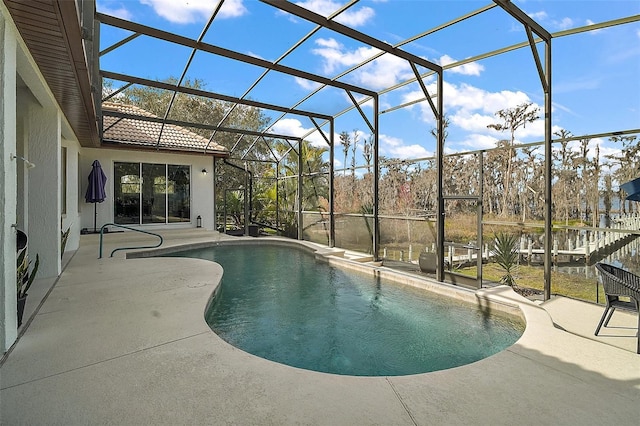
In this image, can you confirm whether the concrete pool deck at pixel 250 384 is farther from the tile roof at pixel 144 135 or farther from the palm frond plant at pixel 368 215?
the tile roof at pixel 144 135

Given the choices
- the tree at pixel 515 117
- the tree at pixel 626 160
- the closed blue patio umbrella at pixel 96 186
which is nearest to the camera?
the tree at pixel 626 160

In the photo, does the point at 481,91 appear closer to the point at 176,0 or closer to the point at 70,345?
the point at 176,0

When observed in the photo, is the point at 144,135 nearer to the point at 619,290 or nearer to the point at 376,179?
the point at 376,179

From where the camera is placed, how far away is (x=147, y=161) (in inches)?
Result: 449

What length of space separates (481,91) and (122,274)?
11.9 meters

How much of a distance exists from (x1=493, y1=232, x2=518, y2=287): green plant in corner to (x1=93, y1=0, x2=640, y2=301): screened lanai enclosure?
2cm

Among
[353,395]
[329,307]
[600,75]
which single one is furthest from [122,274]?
[600,75]

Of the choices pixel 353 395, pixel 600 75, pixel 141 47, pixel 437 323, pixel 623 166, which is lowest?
pixel 437 323

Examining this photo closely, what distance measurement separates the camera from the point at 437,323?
4.64m

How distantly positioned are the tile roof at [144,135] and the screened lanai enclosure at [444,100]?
7.93 ft

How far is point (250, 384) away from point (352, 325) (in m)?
2.50

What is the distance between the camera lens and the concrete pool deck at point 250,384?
2.02 meters

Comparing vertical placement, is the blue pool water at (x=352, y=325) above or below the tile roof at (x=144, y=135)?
below

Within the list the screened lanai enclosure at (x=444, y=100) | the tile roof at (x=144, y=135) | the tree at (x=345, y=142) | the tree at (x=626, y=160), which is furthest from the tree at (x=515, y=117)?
the tree at (x=345, y=142)
